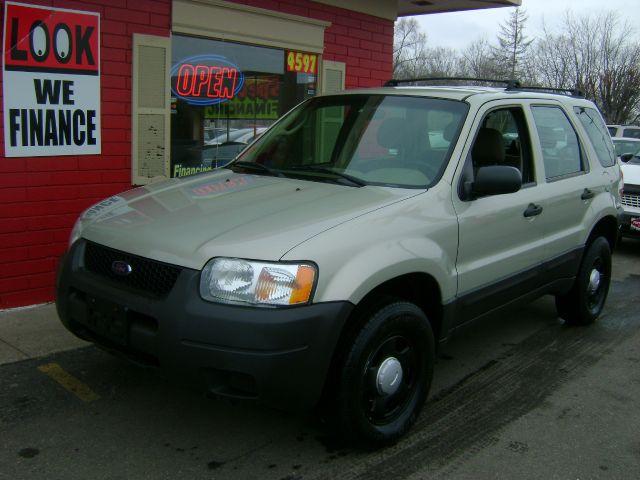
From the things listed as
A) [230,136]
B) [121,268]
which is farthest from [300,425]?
[230,136]

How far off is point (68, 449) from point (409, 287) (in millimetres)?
1952

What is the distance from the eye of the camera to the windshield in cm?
386

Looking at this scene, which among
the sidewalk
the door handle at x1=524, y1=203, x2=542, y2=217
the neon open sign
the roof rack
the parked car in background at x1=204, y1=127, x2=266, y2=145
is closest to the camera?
the door handle at x1=524, y1=203, x2=542, y2=217

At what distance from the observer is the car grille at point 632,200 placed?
29.5 feet

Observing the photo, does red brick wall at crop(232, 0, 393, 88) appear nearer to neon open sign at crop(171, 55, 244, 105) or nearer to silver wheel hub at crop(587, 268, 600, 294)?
neon open sign at crop(171, 55, 244, 105)

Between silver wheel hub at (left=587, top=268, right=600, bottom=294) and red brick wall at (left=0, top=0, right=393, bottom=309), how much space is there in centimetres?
419

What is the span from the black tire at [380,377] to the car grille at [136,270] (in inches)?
35.3

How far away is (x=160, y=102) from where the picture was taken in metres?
6.25

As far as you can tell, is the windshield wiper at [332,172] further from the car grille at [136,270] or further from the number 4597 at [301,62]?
the number 4597 at [301,62]

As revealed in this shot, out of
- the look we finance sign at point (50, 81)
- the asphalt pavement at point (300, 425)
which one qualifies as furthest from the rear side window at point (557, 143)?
the look we finance sign at point (50, 81)

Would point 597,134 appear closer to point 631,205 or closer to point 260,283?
point 260,283

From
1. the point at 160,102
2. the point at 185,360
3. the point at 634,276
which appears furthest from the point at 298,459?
the point at 634,276

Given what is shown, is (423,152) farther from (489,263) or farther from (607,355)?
(607,355)

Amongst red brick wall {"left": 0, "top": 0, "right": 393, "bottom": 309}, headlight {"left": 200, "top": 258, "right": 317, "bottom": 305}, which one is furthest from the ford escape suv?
red brick wall {"left": 0, "top": 0, "right": 393, "bottom": 309}
